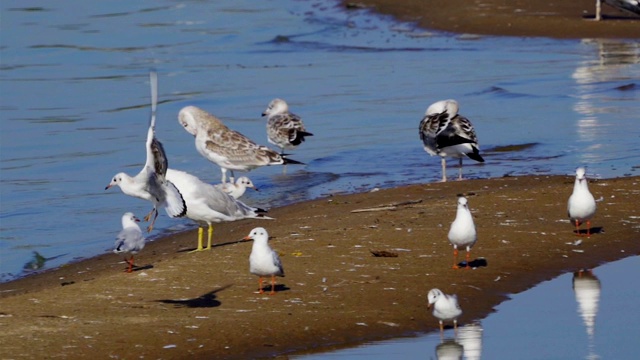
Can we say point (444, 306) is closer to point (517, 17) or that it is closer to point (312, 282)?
point (312, 282)

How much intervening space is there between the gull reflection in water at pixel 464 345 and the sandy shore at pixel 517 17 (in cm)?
2301

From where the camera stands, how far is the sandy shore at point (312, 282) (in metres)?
9.23

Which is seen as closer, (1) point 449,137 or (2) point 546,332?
(2) point 546,332

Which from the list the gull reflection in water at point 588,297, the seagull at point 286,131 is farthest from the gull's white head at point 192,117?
the gull reflection in water at point 588,297

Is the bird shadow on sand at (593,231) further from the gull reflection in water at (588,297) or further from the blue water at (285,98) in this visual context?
the blue water at (285,98)

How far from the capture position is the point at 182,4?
44906 mm

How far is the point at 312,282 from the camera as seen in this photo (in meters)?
10.7

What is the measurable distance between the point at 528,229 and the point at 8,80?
20.1 m

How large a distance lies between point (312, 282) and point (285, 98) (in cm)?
1490

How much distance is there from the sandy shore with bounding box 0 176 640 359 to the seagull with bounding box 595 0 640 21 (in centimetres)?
1912

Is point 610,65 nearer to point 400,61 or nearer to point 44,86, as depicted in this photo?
point 400,61

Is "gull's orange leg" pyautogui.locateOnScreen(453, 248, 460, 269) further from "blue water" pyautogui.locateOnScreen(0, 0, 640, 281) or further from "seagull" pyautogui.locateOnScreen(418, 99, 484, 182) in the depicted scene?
"seagull" pyautogui.locateOnScreen(418, 99, 484, 182)

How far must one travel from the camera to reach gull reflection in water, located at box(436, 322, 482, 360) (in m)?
8.88

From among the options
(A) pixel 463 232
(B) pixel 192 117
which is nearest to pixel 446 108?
(B) pixel 192 117
